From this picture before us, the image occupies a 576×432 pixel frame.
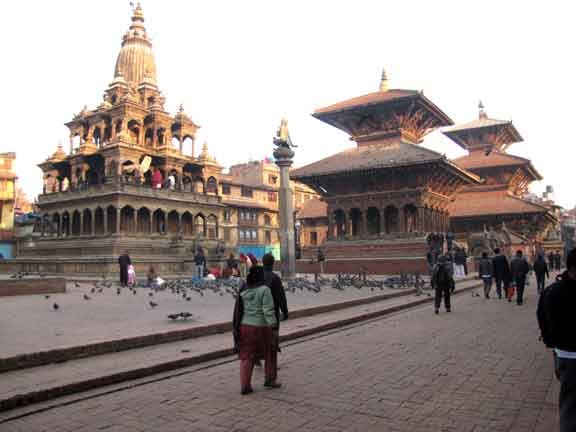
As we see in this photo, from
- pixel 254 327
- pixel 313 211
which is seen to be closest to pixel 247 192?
pixel 313 211

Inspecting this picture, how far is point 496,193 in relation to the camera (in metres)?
50.3

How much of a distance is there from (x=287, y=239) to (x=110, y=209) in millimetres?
23878

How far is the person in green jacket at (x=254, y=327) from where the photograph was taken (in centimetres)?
584

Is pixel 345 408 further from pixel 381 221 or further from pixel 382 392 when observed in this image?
pixel 381 221

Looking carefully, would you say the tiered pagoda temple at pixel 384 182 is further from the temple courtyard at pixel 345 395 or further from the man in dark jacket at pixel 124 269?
the temple courtyard at pixel 345 395

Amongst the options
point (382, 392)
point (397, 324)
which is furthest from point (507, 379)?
point (397, 324)

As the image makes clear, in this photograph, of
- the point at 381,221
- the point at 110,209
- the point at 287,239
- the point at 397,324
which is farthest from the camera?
the point at 110,209

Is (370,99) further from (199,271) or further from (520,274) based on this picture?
(520,274)

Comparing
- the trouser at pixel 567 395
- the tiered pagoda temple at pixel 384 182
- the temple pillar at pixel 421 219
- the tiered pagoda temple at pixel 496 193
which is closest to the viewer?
the trouser at pixel 567 395

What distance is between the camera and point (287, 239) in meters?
22.9

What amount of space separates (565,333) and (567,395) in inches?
17.8

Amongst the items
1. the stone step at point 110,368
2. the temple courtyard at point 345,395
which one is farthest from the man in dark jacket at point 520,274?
the stone step at point 110,368

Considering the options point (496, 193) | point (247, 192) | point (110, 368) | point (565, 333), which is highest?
point (247, 192)

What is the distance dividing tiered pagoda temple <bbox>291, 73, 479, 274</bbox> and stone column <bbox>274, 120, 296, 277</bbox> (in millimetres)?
10685
